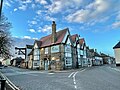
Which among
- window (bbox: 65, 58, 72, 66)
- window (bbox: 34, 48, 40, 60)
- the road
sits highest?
window (bbox: 34, 48, 40, 60)

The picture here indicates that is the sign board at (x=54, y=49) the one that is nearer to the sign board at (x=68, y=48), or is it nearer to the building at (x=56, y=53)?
the building at (x=56, y=53)

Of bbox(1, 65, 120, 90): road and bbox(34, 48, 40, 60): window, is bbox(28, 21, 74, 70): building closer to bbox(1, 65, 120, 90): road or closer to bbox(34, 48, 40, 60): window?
bbox(34, 48, 40, 60): window

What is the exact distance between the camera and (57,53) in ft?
143

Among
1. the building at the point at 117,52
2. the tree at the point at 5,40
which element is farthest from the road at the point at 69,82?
the building at the point at 117,52

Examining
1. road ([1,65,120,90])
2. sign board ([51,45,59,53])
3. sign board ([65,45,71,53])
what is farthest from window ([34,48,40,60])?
road ([1,65,120,90])

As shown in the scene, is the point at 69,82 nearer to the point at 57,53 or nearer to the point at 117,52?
the point at 57,53

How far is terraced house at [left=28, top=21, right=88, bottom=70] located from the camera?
43147 millimetres

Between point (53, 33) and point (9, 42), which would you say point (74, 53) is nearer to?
point (53, 33)

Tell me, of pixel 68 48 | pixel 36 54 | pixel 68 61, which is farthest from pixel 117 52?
pixel 36 54

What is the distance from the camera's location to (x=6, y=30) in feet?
120

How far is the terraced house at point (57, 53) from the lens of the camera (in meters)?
43.1

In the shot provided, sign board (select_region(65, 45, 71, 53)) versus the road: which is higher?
sign board (select_region(65, 45, 71, 53))

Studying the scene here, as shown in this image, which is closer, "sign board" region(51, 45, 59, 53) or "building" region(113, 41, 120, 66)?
"sign board" region(51, 45, 59, 53)

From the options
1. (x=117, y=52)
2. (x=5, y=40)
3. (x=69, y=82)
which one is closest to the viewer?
(x=69, y=82)
